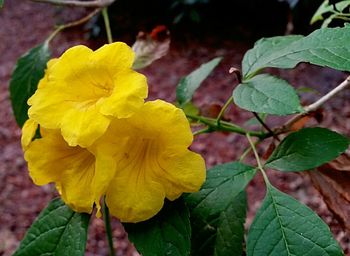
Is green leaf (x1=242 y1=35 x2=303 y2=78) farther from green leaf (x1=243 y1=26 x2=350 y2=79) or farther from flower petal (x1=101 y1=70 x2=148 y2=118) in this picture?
flower petal (x1=101 y1=70 x2=148 y2=118)

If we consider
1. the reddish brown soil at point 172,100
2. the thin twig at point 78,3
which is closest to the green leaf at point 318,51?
the thin twig at point 78,3

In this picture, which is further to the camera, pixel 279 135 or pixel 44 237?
pixel 279 135

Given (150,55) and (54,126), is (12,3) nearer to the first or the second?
(150,55)

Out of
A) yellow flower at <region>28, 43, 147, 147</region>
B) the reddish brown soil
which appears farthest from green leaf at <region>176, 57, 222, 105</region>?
the reddish brown soil

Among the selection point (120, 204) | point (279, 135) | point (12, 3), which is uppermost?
point (120, 204)

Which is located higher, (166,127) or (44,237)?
(166,127)

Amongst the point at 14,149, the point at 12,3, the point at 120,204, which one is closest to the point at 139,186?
the point at 120,204

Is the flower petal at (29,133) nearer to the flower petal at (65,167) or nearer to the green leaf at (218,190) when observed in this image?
the flower petal at (65,167)
